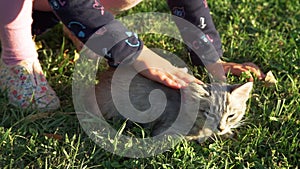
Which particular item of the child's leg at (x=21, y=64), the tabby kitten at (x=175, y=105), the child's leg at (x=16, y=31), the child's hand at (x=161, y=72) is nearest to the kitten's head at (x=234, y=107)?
the tabby kitten at (x=175, y=105)

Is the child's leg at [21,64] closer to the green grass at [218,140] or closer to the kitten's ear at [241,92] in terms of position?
the green grass at [218,140]

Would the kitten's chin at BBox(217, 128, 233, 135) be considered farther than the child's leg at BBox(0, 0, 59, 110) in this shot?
No

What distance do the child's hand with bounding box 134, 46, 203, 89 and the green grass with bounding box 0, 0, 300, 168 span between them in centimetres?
21

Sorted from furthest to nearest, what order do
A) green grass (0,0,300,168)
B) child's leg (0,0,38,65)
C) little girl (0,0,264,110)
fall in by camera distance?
child's leg (0,0,38,65) < little girl (0,0,264,110) < green grass (0,0,300,168)

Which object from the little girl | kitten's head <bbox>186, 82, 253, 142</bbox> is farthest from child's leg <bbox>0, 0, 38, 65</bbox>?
kitten's head <bbox>186, 82, 253, 142</bbox>

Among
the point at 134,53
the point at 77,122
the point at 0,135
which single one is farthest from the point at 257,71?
the point at 0,135

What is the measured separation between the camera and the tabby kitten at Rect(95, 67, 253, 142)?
190 cm

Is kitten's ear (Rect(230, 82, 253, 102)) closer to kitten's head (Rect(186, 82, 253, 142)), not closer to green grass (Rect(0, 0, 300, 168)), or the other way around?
kitten's head (Rect(186, 82, 253, 142))

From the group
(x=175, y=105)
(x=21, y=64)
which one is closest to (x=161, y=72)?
(x=175, y=105)

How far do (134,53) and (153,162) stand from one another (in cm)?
42

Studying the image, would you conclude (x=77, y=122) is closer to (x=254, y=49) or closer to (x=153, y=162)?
(x=153, y=162)

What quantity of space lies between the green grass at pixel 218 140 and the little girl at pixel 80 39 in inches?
3.0

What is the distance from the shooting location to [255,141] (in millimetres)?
2012

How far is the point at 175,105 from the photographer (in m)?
1.94
